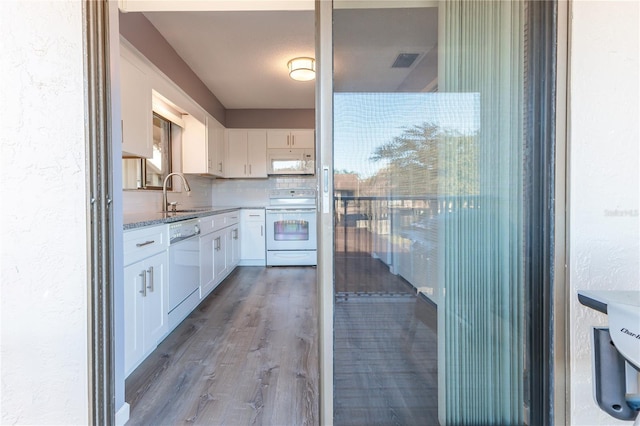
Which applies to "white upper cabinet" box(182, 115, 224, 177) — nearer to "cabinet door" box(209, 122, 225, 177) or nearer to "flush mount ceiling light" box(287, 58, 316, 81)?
"cabinet door" box(209, 122, 225, 177)

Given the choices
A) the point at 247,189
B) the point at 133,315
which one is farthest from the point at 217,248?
the point at 247,189

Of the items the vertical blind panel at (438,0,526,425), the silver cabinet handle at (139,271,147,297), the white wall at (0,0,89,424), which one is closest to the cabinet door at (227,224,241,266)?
the silver cabinet handle at (139,271,147,297)

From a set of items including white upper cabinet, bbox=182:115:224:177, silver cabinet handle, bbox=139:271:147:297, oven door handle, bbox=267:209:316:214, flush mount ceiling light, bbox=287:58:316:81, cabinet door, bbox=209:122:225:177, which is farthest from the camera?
oven door handle, bbox=267:209:316:214

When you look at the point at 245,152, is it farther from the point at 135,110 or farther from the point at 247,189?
the point at 135,110

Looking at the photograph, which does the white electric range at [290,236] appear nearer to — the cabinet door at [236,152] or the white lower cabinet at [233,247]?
the white lower cabinet at [233,247]

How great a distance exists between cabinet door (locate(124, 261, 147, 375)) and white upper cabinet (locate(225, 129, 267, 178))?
3187 millimetres

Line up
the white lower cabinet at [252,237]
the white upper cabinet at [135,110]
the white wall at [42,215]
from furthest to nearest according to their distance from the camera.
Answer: the white lower cabinet at [252,237] → the white upper cabinet at [135,110] → the white wall at [42,215]

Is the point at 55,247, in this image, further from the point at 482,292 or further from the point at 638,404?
the point at 638,404

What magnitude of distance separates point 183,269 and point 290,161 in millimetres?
2807

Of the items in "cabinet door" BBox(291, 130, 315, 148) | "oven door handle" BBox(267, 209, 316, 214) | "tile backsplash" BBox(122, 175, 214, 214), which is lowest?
"oven door handle" BBox(267, 209, 316, 214)

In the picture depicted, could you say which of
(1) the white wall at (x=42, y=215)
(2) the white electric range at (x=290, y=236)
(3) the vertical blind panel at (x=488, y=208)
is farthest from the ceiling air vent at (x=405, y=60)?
(2) the white electric range at (x=290, y=236)

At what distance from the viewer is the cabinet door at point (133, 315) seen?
1597 millimetres

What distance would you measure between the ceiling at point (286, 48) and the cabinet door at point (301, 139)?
16.2 inches

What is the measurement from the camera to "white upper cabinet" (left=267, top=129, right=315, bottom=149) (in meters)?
4.75
